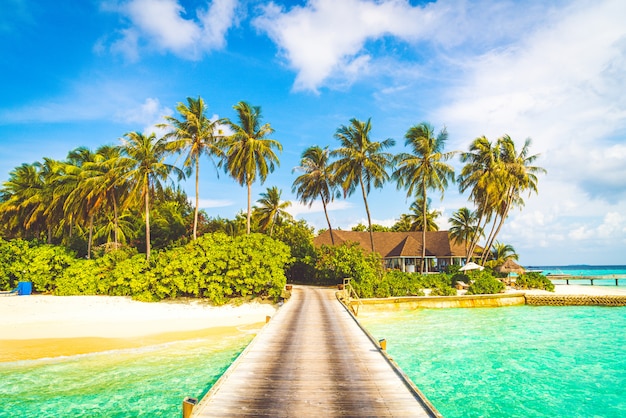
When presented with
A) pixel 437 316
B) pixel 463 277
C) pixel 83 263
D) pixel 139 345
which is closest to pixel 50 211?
pixel 83 263

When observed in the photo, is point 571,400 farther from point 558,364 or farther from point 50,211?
point 50,211

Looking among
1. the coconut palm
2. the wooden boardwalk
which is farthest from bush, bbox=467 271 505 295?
the coconut palm

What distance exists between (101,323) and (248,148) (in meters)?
16.7

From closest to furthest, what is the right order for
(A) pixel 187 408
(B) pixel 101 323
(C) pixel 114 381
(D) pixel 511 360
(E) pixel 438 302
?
(A) pixel 187 408 < (C) pixel 114 381 < (D) pixel 511 360 < (B) pixel 101 323 < (E) pixel 438 302

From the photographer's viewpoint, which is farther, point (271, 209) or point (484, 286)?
point (271, 209)

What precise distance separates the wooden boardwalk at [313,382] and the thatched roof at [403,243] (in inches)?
1219

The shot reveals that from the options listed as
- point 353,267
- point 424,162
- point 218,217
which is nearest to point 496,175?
point 424,162

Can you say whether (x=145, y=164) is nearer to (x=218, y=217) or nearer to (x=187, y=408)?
(x=218, y=217)

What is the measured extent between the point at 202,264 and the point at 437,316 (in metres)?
14.6

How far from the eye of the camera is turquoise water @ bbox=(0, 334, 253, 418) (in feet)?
29.4

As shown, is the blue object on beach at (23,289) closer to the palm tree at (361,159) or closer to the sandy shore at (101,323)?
the sandy shore at (101,323)

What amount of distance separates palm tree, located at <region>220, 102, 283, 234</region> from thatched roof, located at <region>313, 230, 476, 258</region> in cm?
1464

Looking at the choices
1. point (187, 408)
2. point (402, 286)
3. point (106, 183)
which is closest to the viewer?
point (187, 408)

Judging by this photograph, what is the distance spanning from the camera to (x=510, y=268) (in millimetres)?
39969
